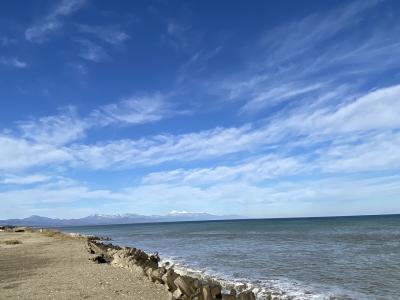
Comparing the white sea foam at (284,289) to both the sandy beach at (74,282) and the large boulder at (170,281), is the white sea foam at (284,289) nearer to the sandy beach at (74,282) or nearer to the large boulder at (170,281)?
the large boulder at (170,281)

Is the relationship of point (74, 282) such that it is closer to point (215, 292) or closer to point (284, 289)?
point (215, 292)

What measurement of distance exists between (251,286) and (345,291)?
393 centimetres

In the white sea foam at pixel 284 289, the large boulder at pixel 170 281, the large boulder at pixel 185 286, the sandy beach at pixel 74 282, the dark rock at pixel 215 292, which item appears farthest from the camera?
the white sea foam at pixel 284 289

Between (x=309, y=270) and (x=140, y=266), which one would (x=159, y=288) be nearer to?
(x=140, y=266)

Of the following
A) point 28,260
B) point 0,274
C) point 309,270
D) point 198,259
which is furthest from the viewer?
point 198,259

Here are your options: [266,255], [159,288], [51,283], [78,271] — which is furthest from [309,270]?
[51,283]

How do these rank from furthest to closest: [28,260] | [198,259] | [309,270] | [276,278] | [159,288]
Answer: [198,259] < [28,260] < [309,270] < [276,278] < [159,288]

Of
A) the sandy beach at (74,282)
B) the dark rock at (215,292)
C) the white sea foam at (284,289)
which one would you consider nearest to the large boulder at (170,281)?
the sandy beach at (74,282)

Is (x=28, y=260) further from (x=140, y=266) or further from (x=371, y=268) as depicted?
(x=371, y=268)

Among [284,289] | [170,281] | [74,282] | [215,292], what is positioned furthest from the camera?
[284,289]

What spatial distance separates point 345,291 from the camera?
17781 millimetres

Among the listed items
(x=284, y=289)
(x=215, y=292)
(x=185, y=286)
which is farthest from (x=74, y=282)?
(x=284, y=289)

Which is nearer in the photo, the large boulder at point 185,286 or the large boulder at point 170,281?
the large boulder at point 185,286

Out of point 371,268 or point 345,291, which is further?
point 371,268
